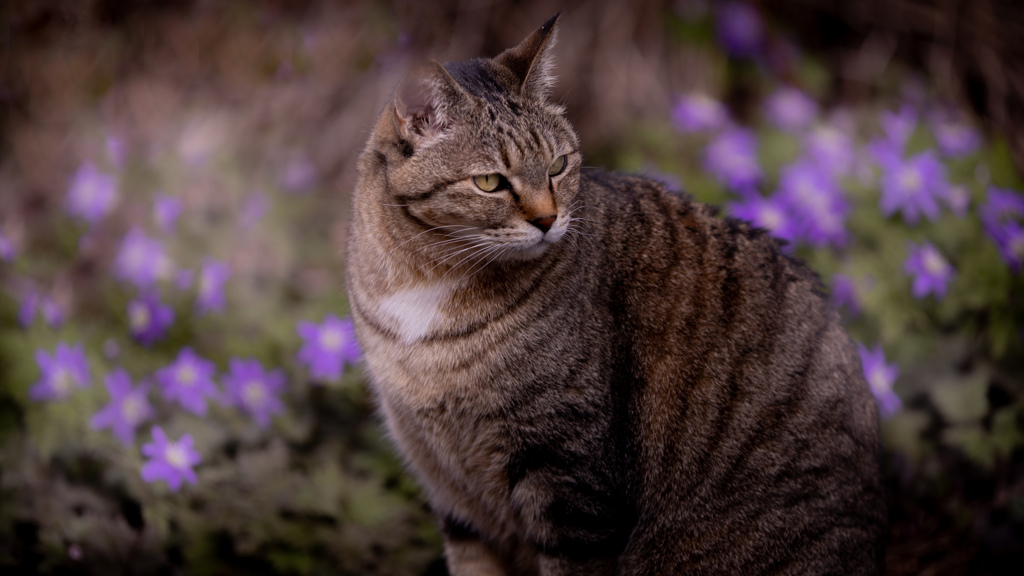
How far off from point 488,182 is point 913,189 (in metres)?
2.30

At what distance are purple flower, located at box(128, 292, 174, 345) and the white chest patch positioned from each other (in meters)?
1.28

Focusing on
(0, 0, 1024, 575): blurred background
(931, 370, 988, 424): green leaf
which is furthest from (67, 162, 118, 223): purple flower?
(931, 370, 988, 424): green leaf

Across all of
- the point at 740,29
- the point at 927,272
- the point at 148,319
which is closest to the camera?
the point at 148,319

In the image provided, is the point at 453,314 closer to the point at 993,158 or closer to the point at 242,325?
the point at 242,325

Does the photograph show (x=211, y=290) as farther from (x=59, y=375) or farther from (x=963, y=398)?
(x=963, y=398)

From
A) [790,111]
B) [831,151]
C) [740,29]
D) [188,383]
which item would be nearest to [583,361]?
[188,383]

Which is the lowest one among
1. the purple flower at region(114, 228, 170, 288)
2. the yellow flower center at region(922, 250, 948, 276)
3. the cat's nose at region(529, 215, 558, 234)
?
the purple flower at region(114, 228, 170, 288)

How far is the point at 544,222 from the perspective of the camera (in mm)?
1840

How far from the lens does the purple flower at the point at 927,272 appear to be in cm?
292

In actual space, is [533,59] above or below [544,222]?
above

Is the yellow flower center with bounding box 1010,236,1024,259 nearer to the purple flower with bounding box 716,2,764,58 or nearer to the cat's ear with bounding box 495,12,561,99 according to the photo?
the purple flower with bounding box 716,2,764,58

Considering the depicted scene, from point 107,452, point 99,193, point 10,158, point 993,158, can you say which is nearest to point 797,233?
point 993,158

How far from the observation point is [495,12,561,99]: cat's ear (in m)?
1.96

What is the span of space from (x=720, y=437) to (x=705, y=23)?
3.37 meters
